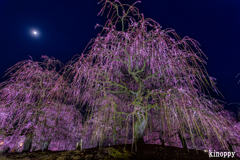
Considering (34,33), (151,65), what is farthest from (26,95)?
(34,33)

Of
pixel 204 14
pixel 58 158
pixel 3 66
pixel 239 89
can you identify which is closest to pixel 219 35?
pixel 204 14

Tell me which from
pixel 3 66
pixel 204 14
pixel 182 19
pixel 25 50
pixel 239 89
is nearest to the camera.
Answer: pixel 239 89

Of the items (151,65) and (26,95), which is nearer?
(151,65)

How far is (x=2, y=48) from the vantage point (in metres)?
11.2

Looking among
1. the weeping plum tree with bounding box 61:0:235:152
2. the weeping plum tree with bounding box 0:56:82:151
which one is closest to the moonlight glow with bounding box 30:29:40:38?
the weeping plum tree with bounding box 0:56:82:151

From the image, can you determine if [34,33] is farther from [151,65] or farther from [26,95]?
[151,65]

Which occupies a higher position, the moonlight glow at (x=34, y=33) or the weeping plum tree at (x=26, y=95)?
the moonlight glow at (x=34, y=33)

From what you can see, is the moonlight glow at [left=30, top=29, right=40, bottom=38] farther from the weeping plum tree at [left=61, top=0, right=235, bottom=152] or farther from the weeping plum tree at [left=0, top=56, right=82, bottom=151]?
the weeping plum tree at [left=61, top=0, right=235, bottom=152]

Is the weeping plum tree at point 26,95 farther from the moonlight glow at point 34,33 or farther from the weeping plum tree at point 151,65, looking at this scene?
the moonlight glow at point 34,33

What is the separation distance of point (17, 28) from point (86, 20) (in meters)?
7.83

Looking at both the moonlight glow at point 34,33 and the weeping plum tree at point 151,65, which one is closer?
the weeping plum tree at point 151,65

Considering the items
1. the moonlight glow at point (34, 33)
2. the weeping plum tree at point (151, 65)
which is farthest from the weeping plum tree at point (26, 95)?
the moonlight glow at point (34, 33)

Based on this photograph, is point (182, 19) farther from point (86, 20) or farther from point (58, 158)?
point (58, 158)

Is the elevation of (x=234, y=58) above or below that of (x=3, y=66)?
below
